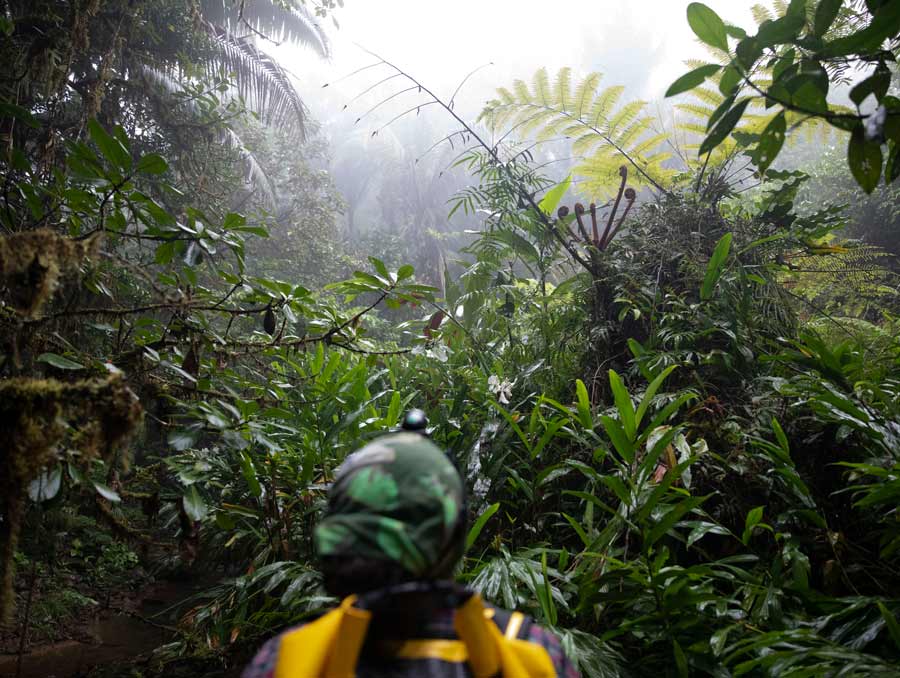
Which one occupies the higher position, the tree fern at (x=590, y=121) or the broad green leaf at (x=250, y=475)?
the tree fern at (x=590, y=121)

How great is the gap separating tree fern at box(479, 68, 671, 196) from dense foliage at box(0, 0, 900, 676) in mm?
18

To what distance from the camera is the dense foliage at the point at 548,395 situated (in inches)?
48.3

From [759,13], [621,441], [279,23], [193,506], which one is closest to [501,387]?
[621,441]

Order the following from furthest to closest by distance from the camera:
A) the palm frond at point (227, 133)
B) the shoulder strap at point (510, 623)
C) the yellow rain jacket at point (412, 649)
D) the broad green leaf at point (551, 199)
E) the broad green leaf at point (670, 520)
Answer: the palm frond at point (227, 133) < the broad green leaf at point (551, 199) < the broad green leaf at point (670, 520) < the shoulder strap at point (510, 623) < the yellow rain jacket at point (412, 649)

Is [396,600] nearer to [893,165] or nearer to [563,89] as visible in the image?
[893,165]

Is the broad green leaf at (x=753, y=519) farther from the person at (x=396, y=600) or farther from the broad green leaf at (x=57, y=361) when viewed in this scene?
the broad green leaf at (x=57, y=361)

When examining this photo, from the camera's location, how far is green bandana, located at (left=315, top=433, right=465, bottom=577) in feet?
2.03

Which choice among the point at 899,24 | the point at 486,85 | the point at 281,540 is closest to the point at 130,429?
the point at 281,540

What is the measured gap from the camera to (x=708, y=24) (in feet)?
3.28

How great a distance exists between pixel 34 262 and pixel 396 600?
93 cm

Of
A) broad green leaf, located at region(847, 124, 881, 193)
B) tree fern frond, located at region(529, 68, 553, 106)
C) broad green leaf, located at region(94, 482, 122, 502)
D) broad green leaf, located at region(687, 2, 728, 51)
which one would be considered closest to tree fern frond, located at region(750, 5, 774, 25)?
tree fern frond, located at region(529, 68, 553, 106)

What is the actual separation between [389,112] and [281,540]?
22017mm

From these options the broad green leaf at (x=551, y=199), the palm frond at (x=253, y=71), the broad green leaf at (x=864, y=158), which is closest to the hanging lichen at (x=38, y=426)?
the broad green leaf at (x=864, y=158)

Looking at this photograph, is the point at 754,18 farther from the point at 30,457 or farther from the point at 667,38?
the point at 667,38
